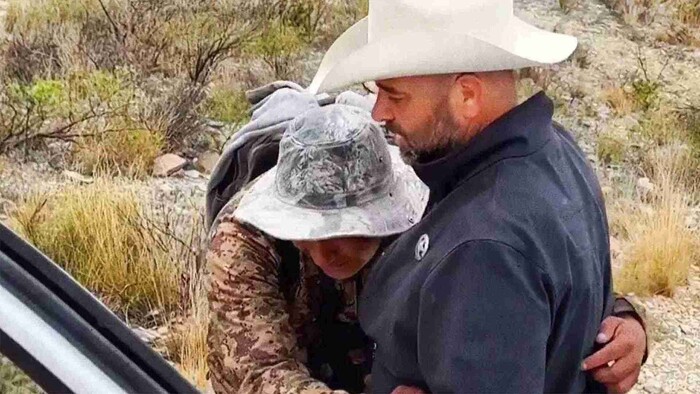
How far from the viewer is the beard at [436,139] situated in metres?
1.82

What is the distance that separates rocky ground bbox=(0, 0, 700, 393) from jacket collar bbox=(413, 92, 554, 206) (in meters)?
2.08

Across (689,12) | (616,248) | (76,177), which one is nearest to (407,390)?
(616,248)

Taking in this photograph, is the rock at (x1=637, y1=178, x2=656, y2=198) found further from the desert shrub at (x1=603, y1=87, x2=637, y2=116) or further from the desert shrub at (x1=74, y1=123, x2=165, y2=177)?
the desert shrub at (x1=74, y1=123, x2=165, y2=177)

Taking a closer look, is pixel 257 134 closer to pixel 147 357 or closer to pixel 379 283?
pixel 379 283

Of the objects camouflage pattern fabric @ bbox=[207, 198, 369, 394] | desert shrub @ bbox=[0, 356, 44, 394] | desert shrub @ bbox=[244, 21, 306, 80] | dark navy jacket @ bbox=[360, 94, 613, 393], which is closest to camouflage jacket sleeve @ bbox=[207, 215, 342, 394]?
camouflage pattern fabric @ bbox=[207, 198, 369, 394]

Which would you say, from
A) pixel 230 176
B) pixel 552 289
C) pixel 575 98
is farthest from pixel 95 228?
pixel 575 98

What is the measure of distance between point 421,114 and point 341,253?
43 cm

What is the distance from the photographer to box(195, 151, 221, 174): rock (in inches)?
210

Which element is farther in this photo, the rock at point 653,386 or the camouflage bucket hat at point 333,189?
the rock at point 653,386

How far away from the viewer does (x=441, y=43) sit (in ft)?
6.04

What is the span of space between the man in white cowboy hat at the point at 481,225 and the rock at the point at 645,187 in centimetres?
343

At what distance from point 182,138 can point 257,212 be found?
11.4 feet

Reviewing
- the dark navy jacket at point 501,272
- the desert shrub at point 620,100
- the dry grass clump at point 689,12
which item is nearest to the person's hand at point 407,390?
the dark navy jacket at point 501,272

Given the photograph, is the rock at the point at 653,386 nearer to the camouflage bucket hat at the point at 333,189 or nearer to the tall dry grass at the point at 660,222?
the tall dry grass at the point at 660,222
